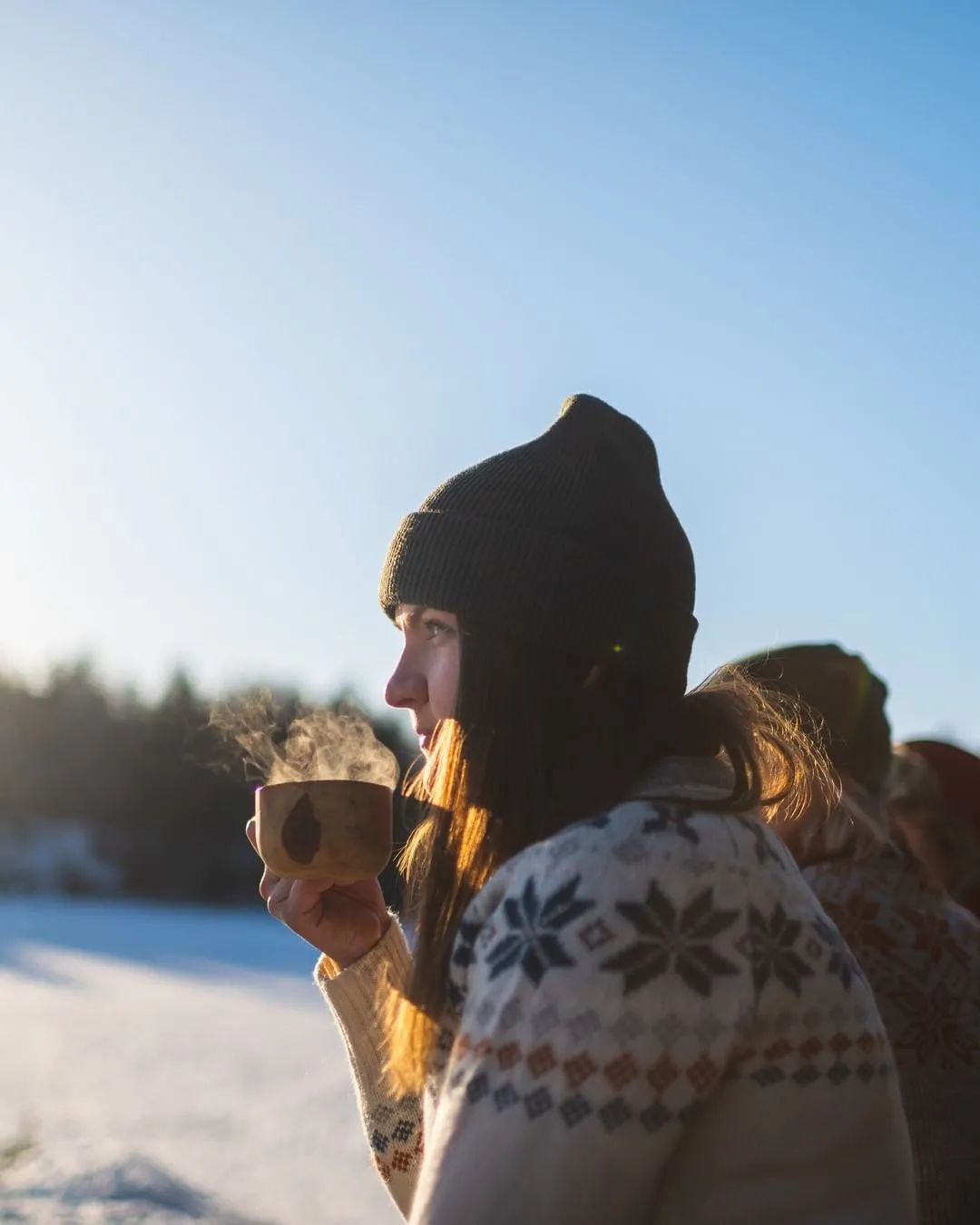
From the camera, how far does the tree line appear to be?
2105 cm

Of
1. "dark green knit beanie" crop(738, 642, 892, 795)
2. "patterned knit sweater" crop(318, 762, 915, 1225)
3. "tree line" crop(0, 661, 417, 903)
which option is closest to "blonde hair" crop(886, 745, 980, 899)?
"dark green knit beanie" crop(738, 642, 892, 795)

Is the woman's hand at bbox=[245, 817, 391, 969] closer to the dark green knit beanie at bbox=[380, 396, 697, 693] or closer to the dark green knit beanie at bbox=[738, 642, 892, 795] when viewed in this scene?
the dark green knit beanie at bbox=[380, 396, 697, 693]

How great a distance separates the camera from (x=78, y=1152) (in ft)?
16.7

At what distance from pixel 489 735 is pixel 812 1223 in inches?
25.1

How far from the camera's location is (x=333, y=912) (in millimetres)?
2273

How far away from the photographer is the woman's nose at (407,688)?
184 cm

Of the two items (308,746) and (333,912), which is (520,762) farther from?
(308,746)

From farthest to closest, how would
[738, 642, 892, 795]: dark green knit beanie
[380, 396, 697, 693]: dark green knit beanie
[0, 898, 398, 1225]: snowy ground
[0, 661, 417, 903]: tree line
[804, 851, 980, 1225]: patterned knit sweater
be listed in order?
[0, 661, 417, 903]: tree line → [0, 898, 398, 1225]: snowy ground → [738, 642, 892, 795]: dark green knit beanie → [804, 851, 980, 1225]: patterned knit sweater → [380, 396, 697, 693]: dark green knit beanie

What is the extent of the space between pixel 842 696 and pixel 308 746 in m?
1.50

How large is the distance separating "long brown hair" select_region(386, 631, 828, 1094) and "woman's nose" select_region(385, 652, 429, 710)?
73mm

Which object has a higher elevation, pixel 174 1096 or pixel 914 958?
pixel 914 958

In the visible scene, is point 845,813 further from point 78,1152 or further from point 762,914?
point 78,1152

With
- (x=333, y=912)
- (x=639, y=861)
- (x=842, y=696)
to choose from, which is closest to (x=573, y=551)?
(x=639, y=861)

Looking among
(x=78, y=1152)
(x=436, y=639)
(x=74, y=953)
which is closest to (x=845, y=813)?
(x=436, y=639)
